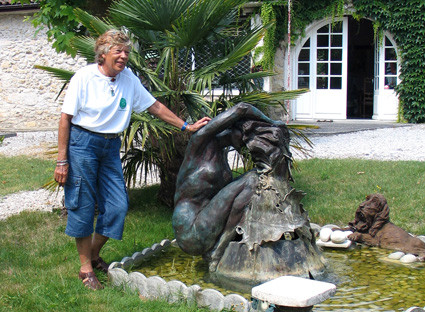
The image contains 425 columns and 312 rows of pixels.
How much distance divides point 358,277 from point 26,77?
576 inches

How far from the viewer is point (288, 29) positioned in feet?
48.5

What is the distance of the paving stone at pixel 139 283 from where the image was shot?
4039 mm

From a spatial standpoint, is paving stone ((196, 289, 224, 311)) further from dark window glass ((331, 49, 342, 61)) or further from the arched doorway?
dark window glass ((331, 49, 342, 61))

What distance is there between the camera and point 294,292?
9.50 ft

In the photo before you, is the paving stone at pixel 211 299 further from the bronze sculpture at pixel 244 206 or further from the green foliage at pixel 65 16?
the green foliage at pixel 65 16

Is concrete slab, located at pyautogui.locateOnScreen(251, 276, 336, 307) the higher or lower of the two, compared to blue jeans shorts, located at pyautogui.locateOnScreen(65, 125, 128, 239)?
lower

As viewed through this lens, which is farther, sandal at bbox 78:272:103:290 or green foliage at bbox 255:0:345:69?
green foliage at bbox 255:0:345:69

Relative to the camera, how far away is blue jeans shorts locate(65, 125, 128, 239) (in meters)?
4.10

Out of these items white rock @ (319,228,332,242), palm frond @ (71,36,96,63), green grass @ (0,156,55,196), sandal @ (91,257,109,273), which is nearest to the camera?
sandal @ (91,257,109,273)

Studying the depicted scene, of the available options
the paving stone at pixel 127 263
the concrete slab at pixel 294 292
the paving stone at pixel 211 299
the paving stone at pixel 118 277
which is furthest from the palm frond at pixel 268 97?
the concrete slab at pixel 294 292

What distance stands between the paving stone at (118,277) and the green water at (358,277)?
0.33m

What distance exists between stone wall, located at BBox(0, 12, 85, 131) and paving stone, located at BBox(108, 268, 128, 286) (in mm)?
13190

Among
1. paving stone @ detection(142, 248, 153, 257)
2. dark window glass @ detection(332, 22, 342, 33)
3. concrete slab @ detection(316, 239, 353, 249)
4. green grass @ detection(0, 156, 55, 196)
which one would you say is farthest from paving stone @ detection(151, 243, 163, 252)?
dark window glass @ detection(332, 22, 342, 33)

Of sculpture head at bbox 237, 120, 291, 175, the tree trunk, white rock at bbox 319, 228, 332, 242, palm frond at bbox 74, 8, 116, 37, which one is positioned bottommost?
white rock at bbox 319, 228, 332, 242
